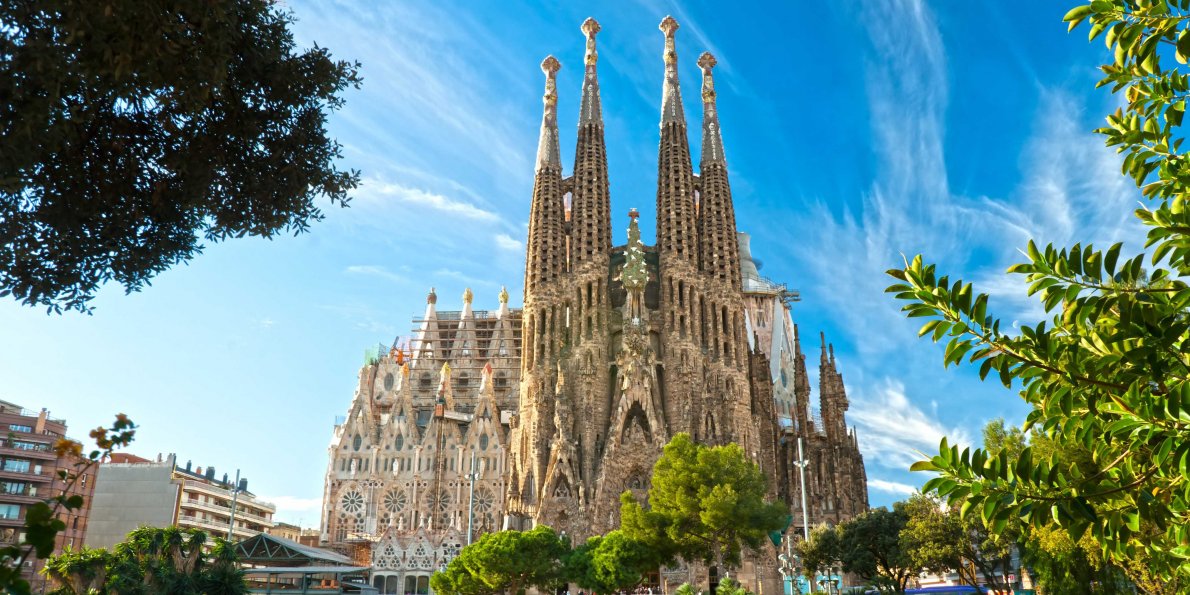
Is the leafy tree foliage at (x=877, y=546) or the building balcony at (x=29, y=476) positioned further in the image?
the building balcony at (x=29, y=476)

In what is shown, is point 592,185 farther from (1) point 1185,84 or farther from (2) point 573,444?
(1) point 1185,84

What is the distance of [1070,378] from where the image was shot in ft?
14.8

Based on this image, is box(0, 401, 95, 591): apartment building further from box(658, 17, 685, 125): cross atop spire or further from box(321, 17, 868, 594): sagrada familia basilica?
box(658, 17, 685, 125): cross atop spire

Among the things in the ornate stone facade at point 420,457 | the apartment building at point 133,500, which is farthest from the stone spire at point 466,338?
the apartment building at point 133,500

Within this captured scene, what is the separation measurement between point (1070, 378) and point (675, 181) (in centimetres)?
5164

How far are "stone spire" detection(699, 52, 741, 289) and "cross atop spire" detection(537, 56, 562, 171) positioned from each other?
1015cm

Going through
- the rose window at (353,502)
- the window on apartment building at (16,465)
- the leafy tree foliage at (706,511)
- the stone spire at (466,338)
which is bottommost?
the leafy tree foliage at (706,511)

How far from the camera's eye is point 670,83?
59406mm

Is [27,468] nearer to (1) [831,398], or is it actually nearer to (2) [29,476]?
(2) [29,476]

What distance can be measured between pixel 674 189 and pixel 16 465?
4374 centimetres

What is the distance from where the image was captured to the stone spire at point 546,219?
5369 cm

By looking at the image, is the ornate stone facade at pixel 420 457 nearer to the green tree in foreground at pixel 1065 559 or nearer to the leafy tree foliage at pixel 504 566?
the leafy tree foliage at pixel 504 566

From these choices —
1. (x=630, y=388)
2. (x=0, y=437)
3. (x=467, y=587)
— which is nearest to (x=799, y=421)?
(x=630, y=388)

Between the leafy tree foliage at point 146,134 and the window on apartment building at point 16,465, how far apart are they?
50.2 metres
